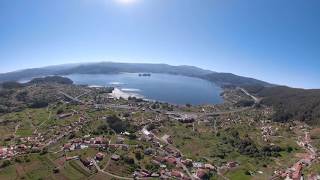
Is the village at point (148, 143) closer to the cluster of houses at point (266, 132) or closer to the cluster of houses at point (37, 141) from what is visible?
the cluster of houses at point (37, 141)

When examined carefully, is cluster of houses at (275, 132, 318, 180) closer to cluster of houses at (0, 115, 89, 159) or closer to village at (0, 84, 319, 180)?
village at (0, 84, 319, 180)

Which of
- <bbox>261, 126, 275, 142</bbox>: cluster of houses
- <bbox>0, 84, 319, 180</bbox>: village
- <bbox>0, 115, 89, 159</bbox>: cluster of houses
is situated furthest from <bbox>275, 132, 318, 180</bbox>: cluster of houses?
<bbox>0, 115, 89, 159</bbox>: cluster of houses

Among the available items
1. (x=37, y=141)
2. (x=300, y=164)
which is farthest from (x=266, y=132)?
(x=37, y=141)

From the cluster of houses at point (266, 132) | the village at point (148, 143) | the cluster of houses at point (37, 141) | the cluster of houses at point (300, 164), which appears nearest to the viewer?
the cluster of houses at point (300, 164)

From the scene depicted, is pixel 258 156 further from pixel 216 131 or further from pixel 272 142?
pixel 216 131

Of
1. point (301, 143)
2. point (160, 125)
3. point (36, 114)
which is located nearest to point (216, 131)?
point (160, 125)

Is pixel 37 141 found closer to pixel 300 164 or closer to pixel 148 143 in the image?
pixel 148 143

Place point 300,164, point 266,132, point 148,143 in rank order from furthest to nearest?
1. point 266,132
2. point 148,143
3. point 300,164

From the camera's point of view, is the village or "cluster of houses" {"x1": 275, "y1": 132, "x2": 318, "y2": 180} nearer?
"cluster of houses" {"x1": 275, "y1": 132, "x2": 318, "y2": 180}

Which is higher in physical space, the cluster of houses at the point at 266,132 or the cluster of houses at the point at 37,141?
the cluster of houses at the point at 266,132

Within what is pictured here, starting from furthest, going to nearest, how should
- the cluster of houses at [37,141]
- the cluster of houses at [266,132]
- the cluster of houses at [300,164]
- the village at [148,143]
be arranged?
the cluster of houses at [266,132] → the cluster of houses at [37,141] → the village at [148,143] → the cluster of houses at [300,164]

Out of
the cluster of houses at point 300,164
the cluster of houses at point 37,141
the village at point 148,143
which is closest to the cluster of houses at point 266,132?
the village at point 148,143
